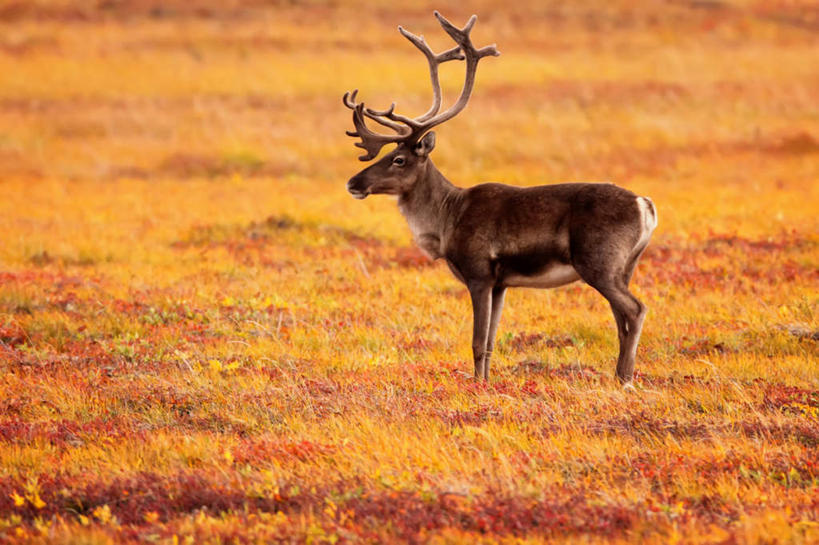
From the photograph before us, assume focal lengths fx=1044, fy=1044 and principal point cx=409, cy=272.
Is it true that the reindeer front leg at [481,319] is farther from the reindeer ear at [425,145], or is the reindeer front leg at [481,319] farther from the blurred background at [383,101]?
the blurred background at [383,101]

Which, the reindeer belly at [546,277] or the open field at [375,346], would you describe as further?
the reindeer belly at [546,277]

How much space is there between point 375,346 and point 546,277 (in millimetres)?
2319

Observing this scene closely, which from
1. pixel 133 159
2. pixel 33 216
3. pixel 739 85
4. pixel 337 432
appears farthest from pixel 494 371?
pixel 739 85

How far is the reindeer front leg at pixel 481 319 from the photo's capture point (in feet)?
31.6

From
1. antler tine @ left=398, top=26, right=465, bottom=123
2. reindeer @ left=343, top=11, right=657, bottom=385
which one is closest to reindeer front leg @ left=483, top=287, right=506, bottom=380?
reindeer @ left=343, top=11, right=657, bottom=385

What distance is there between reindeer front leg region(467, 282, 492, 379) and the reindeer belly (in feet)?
0.72

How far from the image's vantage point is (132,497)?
6.64 meters

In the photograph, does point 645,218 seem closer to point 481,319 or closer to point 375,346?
point 481,319

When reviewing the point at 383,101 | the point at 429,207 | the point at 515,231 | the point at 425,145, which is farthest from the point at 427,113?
the point at 383,101

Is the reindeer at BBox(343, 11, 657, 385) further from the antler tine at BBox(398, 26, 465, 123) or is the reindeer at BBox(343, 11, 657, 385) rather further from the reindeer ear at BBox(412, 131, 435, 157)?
the antler tine at BBox(398, 26, 465, 123)

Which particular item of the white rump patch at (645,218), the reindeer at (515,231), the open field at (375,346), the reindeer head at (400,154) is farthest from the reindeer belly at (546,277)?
the reindeer head at (400,154)

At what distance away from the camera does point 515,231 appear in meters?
9.57

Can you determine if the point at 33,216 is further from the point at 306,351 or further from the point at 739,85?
the point at 739,85

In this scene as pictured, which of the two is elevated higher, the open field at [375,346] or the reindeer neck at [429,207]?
the reindeer neck at [429,207]
